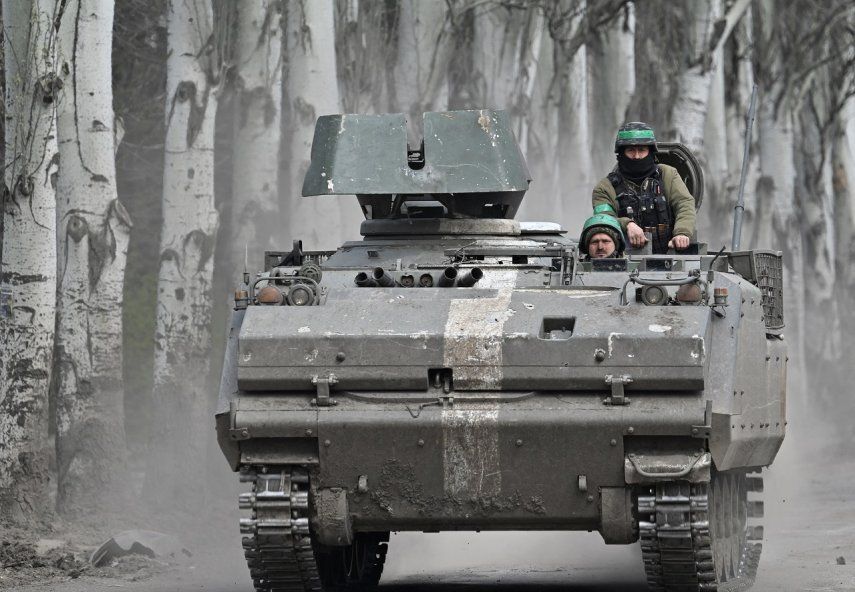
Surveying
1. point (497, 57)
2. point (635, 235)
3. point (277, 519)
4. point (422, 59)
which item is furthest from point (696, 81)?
point (277, 519)

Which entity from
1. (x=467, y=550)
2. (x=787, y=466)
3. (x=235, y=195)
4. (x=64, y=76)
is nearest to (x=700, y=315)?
(x=467, y=550)

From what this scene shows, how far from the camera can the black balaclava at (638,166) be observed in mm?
14594

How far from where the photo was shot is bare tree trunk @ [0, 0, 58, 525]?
14867mm

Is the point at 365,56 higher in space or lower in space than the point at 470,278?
higher

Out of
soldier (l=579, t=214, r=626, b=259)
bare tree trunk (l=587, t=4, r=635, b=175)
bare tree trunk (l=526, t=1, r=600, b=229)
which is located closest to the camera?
soldier (l=579, t=214, r=626, b=259)

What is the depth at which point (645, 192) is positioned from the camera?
47.6 feet

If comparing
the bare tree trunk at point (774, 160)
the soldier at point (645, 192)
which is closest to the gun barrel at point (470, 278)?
the soldier at point (645, 192)

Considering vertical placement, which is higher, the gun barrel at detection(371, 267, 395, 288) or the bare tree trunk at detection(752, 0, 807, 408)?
the bare tree trunk at detection(752, 0, 807, 408)

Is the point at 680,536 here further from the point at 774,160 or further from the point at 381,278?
the point at 774,160

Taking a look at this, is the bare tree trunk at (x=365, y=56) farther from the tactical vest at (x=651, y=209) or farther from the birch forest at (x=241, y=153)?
the tactical vest at (x=651, y=209)

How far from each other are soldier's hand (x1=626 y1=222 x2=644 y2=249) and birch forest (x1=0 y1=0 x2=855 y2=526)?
0.83 meters

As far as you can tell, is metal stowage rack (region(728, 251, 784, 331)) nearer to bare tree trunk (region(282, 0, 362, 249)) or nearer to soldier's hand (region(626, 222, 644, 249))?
soldier's hand (region(626, 222, 644, 249))

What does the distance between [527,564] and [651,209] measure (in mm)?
2849

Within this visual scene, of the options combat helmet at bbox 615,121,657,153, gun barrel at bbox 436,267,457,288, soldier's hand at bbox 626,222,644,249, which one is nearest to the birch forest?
soldier's hand at bbox 626,222,644,249
